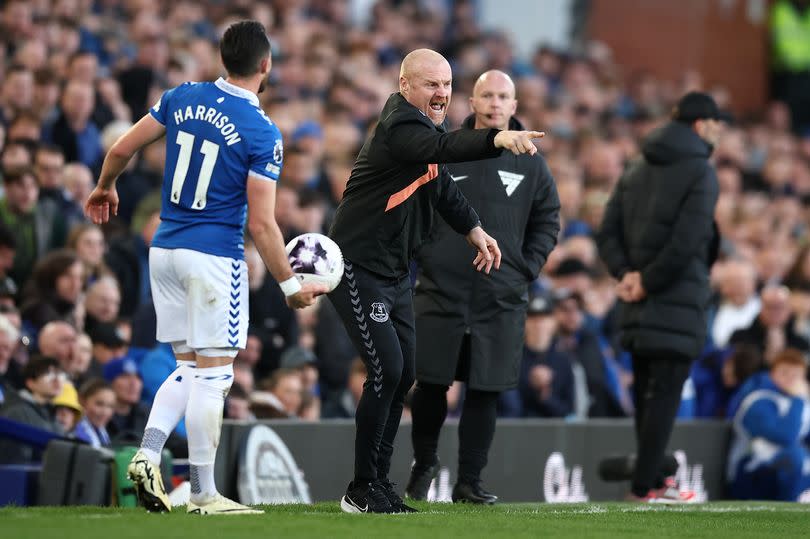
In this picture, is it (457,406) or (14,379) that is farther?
(457,406)

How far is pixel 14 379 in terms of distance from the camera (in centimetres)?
1057

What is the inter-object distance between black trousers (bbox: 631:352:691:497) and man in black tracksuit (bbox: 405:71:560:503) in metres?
1.31

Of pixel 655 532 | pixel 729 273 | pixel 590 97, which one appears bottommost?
pixel 655 532

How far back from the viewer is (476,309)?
907cm

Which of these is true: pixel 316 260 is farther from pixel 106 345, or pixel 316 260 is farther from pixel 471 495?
pixel 106 345

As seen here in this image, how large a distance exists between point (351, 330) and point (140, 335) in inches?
148

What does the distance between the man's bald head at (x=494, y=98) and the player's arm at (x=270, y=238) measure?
2.15 metres

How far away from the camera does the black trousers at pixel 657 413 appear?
10.0 m

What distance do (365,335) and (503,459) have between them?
14.5ft

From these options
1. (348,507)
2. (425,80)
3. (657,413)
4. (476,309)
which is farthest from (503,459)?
(425,80)

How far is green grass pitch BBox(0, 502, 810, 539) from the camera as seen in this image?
673cm

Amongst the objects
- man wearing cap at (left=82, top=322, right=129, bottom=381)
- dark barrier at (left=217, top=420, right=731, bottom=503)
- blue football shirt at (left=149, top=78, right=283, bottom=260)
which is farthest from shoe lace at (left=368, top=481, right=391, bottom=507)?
man wearing cap at (left=82, top=322, right=129, bottom=381)

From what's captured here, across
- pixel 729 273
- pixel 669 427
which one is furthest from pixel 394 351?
pixel 729 273

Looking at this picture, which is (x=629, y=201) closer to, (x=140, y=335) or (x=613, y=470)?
(x=613, y=470)
